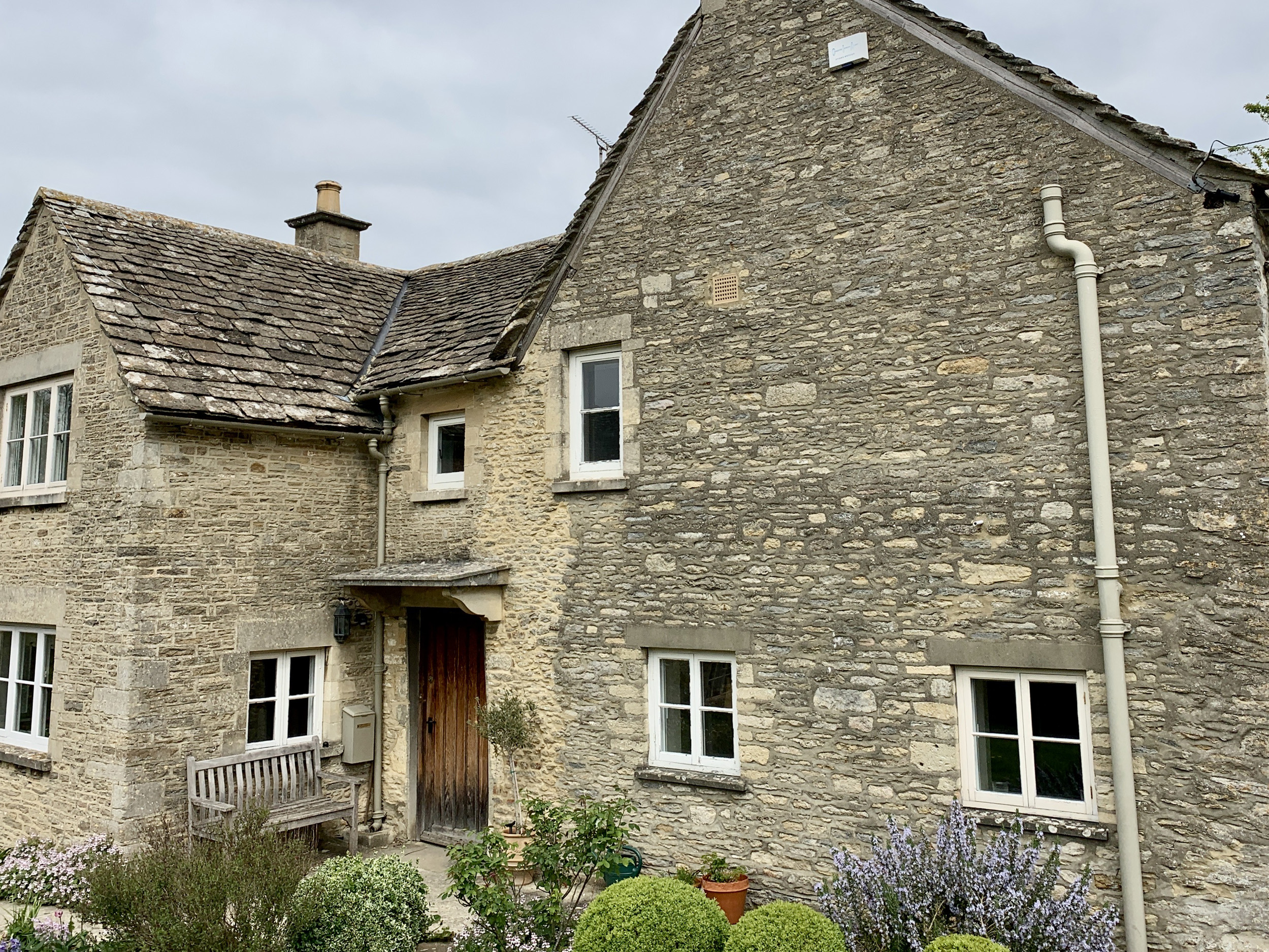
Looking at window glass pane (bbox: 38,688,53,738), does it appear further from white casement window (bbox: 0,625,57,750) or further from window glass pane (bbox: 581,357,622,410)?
window glass pane (bbox: 581,357,622,410)

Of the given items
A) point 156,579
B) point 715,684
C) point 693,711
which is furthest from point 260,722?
point 715,684

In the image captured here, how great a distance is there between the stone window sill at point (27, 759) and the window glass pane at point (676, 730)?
6513mm

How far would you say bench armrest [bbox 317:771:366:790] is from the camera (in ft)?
32.4

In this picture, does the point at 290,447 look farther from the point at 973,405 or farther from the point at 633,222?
the point at 973,405

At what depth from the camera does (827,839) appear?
761 centimetres

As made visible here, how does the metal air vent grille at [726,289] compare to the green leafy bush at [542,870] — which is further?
the metal air vent grille at [726,289]

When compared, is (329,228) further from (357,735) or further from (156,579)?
(357,735)

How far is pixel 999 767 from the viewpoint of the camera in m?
7.16

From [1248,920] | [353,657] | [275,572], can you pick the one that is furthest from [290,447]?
[1248,920]

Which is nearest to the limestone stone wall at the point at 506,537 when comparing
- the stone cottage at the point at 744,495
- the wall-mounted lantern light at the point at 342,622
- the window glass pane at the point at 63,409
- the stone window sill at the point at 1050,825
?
the stone cottage at the point at 744,495

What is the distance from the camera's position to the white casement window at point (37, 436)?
1073cm

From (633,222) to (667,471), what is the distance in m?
2.57

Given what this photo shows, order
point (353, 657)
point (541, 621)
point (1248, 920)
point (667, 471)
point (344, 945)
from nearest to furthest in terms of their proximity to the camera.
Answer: point (1248, 920)
point (344, 945)
point (667, 471)
point (541, 621)
point (353, 657)

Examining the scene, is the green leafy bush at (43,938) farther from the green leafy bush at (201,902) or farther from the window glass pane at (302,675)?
the window glass pane at (302,675)
